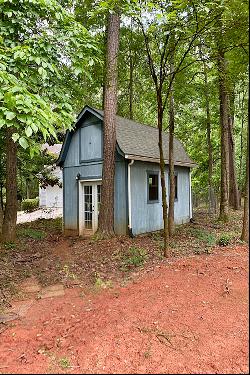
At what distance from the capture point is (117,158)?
9.62m

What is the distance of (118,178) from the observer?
9617 millimetres

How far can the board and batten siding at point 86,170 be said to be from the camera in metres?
9.51

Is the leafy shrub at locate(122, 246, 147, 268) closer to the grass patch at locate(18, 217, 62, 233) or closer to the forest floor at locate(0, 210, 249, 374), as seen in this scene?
the forest floor at locate(0, 210, 249, 374)

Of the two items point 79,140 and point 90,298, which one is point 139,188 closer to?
point 79,140

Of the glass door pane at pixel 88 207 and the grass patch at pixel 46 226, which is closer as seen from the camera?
the glass door pane at pixel 88 207

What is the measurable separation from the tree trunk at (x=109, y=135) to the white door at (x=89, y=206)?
134 centimetres

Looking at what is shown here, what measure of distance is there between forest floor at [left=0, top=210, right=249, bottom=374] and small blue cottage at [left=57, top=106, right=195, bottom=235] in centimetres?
210

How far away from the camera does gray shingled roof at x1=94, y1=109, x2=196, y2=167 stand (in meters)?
9.57

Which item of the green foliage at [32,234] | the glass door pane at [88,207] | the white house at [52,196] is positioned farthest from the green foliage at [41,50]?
the white house at [52,196]

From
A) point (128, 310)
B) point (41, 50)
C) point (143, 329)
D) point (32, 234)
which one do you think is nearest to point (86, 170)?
point (32, 234)

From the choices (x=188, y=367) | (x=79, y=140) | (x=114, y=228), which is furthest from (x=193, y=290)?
(x=79, y=140)

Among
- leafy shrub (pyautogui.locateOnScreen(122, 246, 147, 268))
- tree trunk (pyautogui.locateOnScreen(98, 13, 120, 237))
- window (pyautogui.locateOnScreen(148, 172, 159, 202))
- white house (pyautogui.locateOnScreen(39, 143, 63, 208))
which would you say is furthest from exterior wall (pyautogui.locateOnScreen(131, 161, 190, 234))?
white house (pyautogui.locateOnScreen(39, 143, 63, 208))

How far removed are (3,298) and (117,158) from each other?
568cm

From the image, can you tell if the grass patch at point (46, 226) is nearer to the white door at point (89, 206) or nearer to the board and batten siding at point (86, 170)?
the board and batten siding at point (86, 170)
